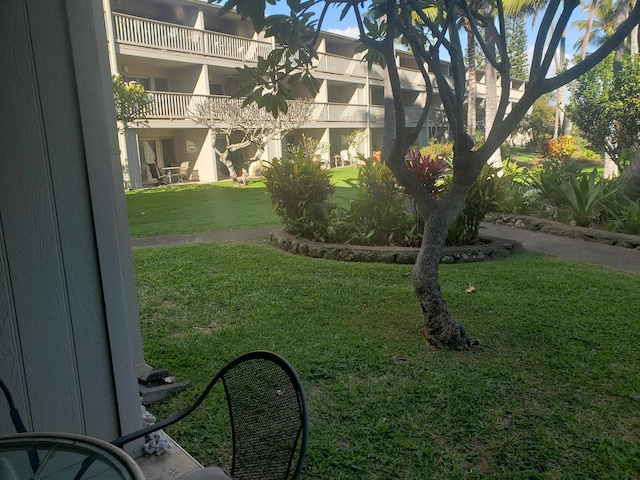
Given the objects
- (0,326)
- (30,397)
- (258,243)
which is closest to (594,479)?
(30,397)

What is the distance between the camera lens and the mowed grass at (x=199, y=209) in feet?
32.0

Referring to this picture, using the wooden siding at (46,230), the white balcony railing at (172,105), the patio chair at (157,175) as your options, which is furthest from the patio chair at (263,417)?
the patio chair at (157,175)

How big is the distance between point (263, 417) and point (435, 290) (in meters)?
2.37

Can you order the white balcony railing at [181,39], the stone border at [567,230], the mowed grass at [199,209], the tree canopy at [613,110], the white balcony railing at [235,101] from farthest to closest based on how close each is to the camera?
the white balcony railing at [235,101] → the white balcony railing at [181,39] → the tree canopy at [613,110] → the mowed grass at [199,209] → the stone border at [567,230]

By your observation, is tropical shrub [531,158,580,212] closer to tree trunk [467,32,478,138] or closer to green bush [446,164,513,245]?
green bush [446,164,513,245]

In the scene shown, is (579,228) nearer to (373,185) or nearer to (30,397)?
(373,185)

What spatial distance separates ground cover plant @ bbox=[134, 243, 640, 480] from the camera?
8.28 ft

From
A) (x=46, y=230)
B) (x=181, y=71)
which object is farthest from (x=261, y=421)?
(x=181, y=71)

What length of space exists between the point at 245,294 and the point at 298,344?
154cm

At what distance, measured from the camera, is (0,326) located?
1.90 meters

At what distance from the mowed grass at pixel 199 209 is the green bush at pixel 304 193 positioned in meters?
0.51

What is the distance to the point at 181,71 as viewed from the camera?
18656 mm

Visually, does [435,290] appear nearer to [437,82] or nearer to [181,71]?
[437,82]

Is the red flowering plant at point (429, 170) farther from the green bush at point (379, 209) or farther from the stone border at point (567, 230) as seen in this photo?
the stone border at point (567, 230)
